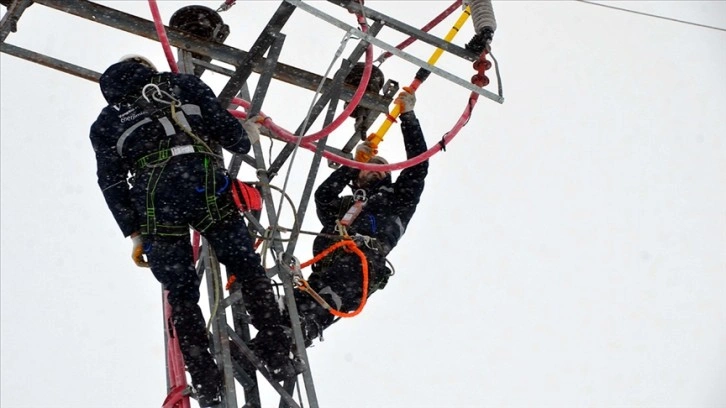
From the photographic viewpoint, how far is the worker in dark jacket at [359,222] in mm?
7164

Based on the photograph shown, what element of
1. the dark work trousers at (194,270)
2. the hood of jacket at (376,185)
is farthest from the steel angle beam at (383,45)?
the hood of jacket at (376,185)

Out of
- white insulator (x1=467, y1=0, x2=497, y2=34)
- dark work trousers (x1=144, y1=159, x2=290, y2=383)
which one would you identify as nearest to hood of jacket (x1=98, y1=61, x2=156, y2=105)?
dark work trousers (x1=144, y1=159, x2=290, y2=383)

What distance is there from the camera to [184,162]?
5.86 m

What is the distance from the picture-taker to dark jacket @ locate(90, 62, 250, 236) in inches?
232

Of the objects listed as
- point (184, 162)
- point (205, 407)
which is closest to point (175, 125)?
point (184, 162)

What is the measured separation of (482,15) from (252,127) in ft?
5.73

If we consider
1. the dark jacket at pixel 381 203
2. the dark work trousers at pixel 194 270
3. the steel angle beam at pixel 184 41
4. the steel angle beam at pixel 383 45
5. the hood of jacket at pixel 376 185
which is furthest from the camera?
the hood of jacket at pixel 376 185

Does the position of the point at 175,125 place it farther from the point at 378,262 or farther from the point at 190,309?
the point at 378,262

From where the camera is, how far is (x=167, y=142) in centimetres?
588

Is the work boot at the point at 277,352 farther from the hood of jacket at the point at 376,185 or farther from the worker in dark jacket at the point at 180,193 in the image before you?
the hood of jacket at the point at 376,185

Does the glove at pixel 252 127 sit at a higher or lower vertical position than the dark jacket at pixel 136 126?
higher

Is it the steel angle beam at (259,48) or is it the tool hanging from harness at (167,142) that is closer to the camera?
the tool hanging from harness at (167,142)

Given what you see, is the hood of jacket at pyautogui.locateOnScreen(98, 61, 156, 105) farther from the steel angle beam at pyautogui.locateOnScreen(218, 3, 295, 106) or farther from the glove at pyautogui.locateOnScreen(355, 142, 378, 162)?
the glove at pyautogui.locateOnScreen(355, 142, 378, 162)

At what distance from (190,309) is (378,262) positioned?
6.34 feet
